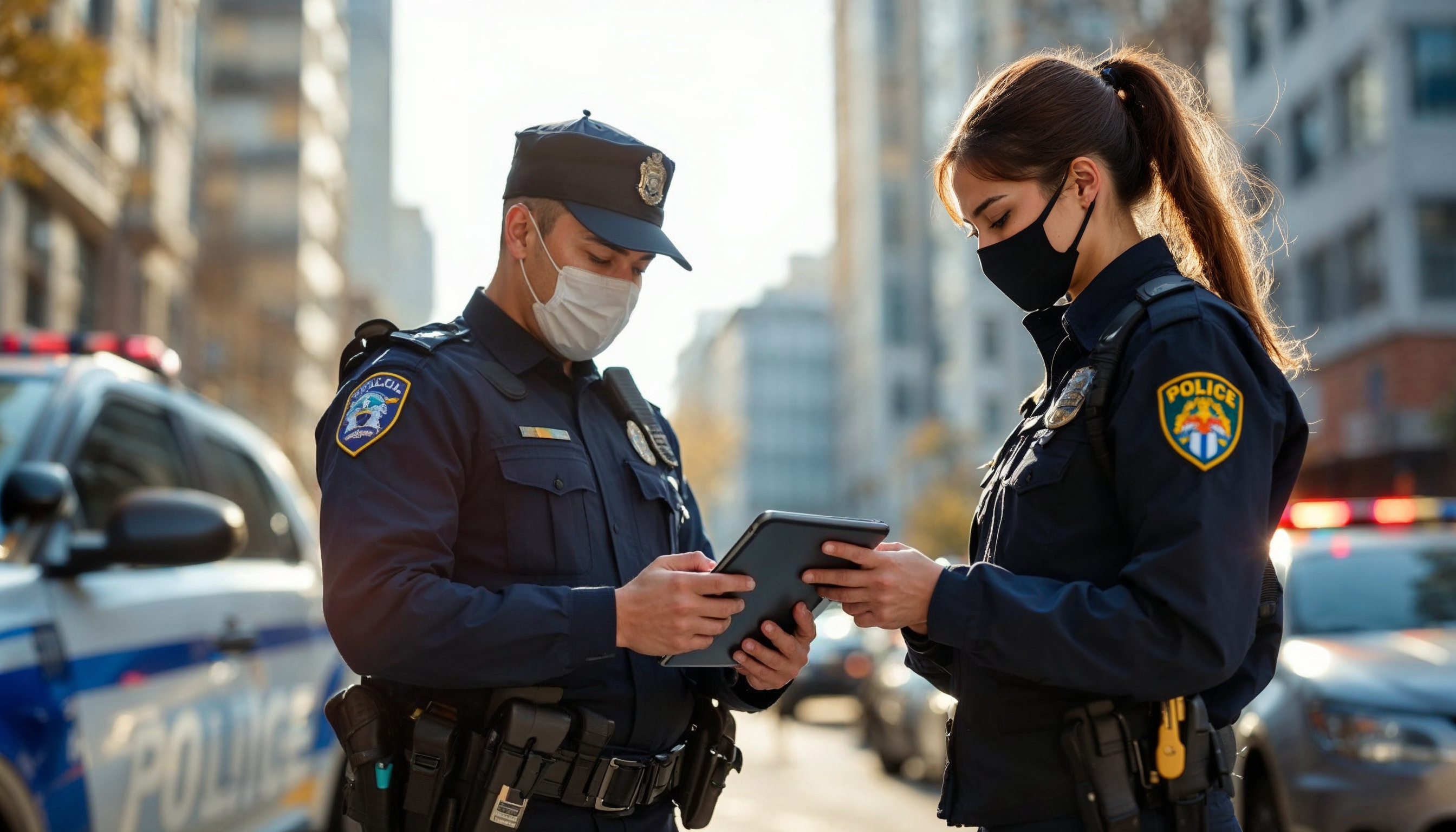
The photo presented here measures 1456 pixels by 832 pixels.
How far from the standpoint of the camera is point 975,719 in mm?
2576

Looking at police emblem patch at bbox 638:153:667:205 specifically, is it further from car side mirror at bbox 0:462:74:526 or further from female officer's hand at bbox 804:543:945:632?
car side mirror at bbox 0:462:74:526

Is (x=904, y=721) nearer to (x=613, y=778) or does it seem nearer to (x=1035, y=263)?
(x=613, y=778)

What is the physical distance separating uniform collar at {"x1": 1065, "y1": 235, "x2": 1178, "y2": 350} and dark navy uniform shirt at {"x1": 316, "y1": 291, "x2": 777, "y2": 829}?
998 millimetres

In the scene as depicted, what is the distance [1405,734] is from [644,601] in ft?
12.4

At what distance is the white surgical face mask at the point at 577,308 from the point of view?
3090 mm

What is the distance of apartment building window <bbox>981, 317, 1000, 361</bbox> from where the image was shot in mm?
57031

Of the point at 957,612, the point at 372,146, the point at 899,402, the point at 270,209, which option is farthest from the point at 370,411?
the point at 372,146

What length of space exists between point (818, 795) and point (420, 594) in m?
10.3

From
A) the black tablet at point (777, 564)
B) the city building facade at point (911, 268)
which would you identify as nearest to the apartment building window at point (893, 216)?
the city building facade at point (911, 268)

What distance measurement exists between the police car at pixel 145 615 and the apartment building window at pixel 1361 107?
873 inches

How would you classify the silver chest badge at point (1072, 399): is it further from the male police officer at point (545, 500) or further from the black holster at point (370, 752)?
the black holster at point (370, 752)

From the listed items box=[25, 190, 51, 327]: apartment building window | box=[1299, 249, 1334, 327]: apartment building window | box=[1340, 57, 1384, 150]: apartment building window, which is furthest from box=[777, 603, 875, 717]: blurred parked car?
box=[25, 190, 51, 327]: apartment building window

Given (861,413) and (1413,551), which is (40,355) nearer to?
(1413,551)

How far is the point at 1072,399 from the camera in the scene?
2.52 m
